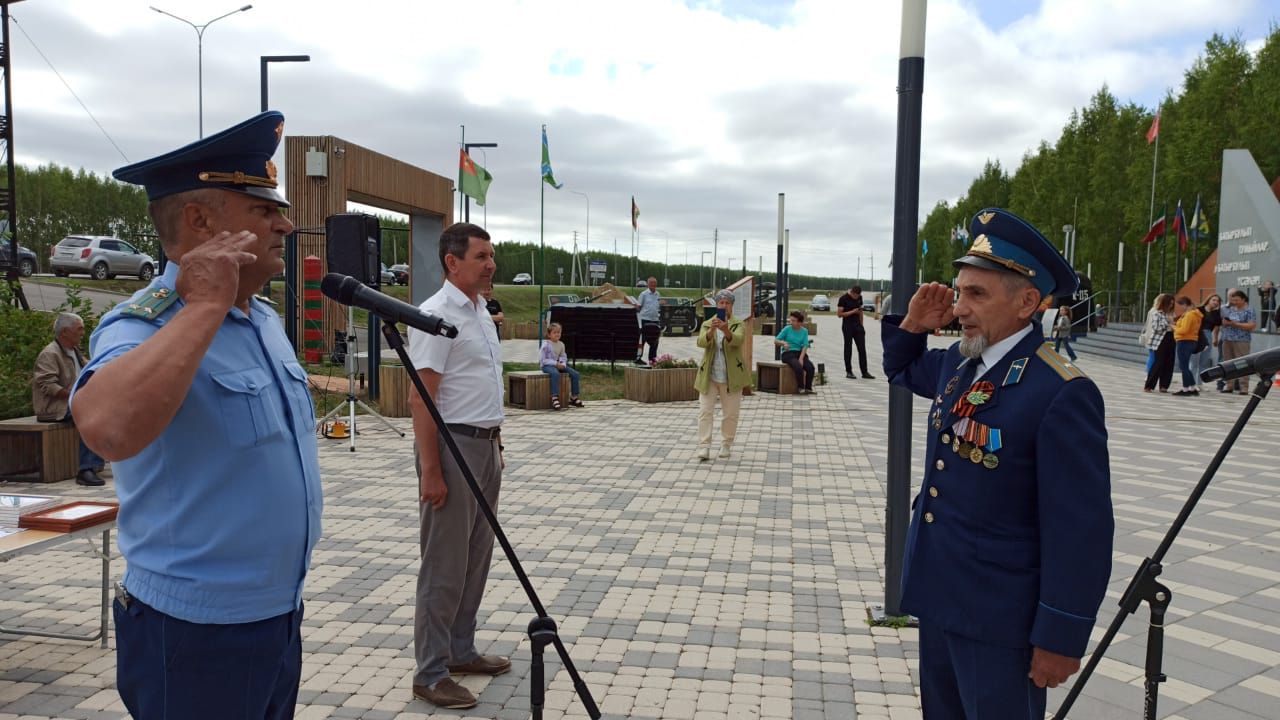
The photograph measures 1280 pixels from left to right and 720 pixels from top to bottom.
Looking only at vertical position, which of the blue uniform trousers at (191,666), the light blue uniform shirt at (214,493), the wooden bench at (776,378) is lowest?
the wooden bench at (776,378)

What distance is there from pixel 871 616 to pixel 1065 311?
25.5 m

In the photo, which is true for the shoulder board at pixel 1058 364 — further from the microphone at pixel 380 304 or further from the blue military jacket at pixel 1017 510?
the microphone at pixel 380 304

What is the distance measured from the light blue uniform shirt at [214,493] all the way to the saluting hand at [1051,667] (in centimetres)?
182

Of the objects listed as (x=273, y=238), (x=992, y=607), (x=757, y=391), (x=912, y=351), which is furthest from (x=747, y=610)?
(x=757, y=391)

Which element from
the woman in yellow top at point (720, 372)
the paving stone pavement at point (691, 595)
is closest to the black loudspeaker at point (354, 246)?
the paving stone pavement at point (691, 595)

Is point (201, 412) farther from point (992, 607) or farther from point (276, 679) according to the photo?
point (992, 607)

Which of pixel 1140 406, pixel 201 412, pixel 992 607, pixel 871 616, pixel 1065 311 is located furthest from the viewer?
pixel 1065 311

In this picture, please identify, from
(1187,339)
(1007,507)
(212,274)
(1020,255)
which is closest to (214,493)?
(212,274)

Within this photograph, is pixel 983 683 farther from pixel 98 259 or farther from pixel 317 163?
pixel 98 259

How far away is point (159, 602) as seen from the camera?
5.97 feet

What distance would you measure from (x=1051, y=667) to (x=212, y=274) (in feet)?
6.96

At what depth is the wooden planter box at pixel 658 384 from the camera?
15953 mm

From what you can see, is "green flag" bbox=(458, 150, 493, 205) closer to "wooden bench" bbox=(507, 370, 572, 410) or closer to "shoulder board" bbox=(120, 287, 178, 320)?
"wooden bench" bbox=(507, 370, 572, 410)

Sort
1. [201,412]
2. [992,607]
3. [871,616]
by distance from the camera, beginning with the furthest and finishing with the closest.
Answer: [871,616], [992,607], [201,412]
